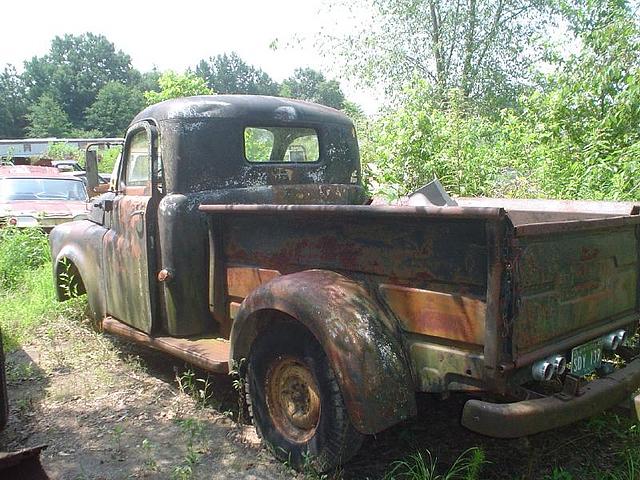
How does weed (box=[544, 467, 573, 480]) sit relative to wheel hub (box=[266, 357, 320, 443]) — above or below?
below

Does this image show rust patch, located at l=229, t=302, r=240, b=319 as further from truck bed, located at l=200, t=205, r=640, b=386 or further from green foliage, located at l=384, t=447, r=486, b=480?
green foliage, located at l=384, t=447, r=486, b=480

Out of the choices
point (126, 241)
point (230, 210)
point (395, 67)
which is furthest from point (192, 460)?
point (395, 67)

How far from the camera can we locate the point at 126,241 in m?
4.12

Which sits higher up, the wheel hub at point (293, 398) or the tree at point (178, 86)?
the tree at point (178, 86)

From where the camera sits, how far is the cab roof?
3.89m

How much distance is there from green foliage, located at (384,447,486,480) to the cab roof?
2.51 m

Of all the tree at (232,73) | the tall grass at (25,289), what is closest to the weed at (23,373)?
the tall grass at (25,289)

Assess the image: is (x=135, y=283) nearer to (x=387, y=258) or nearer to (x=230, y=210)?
(x=230, y=210)

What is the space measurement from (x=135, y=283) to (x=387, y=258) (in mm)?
2173

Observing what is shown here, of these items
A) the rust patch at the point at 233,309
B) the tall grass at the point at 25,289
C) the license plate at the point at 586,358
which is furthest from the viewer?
the tall grass at the point at 25,289

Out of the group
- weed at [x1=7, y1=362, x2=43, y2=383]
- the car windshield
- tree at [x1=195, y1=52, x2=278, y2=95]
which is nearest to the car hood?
the car windshield

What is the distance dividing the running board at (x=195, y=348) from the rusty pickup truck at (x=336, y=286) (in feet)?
0.06

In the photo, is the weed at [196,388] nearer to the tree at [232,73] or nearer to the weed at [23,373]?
the weed at [23,373]

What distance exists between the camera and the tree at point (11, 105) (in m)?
57.8
